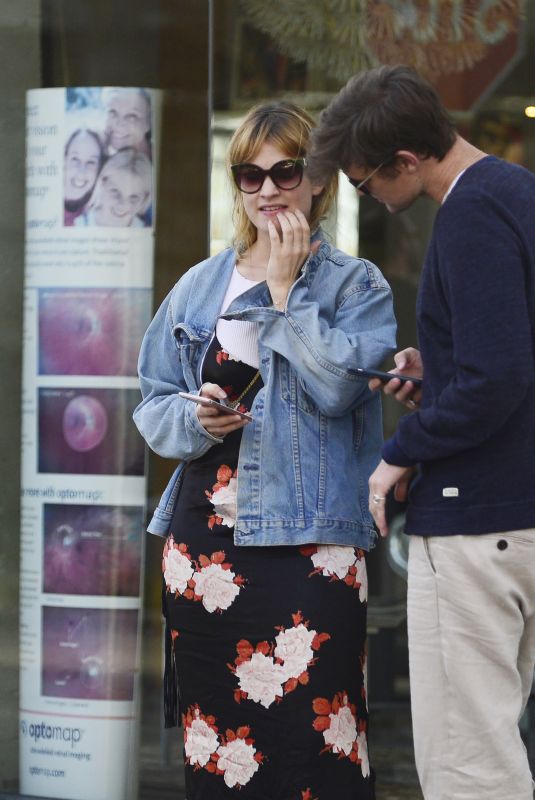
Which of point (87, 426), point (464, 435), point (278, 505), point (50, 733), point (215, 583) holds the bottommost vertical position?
point (50, 733)

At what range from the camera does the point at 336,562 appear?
2.86m

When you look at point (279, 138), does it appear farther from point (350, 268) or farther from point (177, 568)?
point (177, 568)

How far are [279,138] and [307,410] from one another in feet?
2.04

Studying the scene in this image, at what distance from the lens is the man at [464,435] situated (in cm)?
223

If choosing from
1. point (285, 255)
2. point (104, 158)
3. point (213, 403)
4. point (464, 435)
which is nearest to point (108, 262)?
point (104, 158)

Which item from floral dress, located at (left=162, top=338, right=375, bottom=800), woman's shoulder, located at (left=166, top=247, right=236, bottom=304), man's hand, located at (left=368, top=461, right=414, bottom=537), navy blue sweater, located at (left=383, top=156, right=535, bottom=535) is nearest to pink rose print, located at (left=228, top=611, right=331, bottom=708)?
floral dress, located at (left=162, top=338, right=375, bottom=800)

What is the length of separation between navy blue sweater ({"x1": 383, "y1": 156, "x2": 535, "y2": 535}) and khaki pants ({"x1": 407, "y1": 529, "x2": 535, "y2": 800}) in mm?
52

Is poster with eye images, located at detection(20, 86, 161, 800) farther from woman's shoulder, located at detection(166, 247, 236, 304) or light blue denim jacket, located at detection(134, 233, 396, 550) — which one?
A: light blue denim jacket, located at detection(134, 233, 396, 550)

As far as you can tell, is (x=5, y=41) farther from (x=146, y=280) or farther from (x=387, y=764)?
(x=387, y=764)

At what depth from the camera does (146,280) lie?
A: 398 cm

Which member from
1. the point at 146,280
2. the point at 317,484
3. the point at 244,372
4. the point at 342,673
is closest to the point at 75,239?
the point at 146,280

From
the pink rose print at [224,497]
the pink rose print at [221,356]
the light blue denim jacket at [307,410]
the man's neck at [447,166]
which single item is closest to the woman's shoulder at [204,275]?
the light blue denim jacket at [307,410]

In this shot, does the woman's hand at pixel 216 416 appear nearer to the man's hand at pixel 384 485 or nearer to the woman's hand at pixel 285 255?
the woman's hand at pixel 285 255

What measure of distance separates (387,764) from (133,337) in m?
1.69
